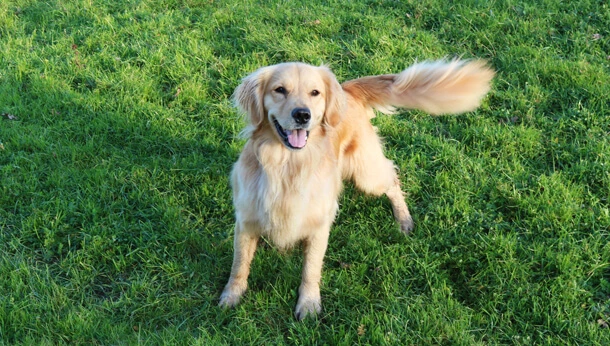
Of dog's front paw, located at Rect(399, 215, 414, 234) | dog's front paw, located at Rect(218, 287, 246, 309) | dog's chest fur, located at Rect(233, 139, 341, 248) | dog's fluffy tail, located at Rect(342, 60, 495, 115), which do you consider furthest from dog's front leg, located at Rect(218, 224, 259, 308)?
dog's fluffy tail, located at Rect(342, 60, 495, 115)

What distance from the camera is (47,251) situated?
3.44 meters

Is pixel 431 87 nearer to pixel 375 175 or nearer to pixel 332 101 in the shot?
pixel 375 175

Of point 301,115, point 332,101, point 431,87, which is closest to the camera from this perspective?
point 301,115

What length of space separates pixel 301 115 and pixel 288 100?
169 mm

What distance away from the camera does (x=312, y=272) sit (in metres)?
3.17

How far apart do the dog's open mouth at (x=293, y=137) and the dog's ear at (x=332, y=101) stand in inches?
10.9

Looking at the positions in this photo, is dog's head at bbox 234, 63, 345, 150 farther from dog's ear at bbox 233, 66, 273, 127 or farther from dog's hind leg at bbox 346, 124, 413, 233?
dog's hind leg at bbox 346, 124, 413, 233

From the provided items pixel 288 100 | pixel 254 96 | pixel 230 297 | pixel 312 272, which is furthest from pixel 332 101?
pixel 230 297

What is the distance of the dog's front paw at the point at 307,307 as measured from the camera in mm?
3074

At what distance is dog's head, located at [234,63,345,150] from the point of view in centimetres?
288

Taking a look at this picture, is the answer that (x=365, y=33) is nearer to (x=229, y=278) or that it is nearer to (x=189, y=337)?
(x=229, y=278)

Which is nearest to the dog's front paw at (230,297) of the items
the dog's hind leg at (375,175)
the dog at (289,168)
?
the dog at (289,168)

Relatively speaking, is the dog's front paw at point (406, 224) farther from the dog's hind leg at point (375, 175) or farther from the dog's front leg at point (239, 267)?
the dog's front leg at point (239, 267)

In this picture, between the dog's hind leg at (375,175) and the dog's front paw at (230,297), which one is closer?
the dog's front paw at (230,297)
